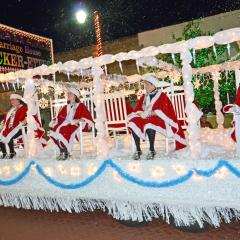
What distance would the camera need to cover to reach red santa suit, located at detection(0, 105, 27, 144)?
26.7 ft

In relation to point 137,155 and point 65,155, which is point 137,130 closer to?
point 137,155

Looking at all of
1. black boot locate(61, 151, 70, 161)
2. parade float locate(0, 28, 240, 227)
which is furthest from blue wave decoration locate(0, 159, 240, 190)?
black boot locate(61, 151, 70, 161)

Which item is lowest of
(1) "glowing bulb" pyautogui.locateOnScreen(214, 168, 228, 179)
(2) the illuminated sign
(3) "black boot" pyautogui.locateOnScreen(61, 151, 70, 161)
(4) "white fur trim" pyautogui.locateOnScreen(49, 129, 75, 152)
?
(1) "glowing bulb" pyautogui.locateOnScreen(214, 168, 228, 179)

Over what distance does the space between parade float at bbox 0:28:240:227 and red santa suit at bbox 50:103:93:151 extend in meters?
0.38

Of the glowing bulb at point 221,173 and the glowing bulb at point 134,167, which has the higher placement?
the glowing bulb at point 134,167

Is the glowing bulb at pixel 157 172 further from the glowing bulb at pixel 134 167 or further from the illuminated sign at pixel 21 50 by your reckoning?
the illuminated sign at pixel 21 50

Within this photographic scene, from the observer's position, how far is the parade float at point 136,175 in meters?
5.61

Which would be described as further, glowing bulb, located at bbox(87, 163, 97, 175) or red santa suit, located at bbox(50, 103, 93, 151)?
red santa suit, located at bbox(50, 103, 93, 151)

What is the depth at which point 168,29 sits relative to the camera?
21.4 m

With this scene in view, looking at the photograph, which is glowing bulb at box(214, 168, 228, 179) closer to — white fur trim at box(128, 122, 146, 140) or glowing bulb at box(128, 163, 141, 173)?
glowing bulb at box(128, 163, 141, 173)

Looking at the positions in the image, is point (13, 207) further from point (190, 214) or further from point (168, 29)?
point (168, 29)

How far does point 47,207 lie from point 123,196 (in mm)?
1875

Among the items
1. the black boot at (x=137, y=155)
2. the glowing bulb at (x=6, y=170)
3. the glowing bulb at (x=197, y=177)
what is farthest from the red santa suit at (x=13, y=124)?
the glowing bulb at (x=197, y=177)

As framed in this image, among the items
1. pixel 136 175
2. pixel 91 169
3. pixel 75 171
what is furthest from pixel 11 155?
pixel 136 175
